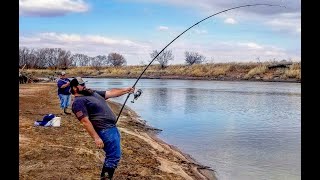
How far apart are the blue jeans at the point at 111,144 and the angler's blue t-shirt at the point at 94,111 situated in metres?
0.08

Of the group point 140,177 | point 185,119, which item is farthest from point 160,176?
point 185,119

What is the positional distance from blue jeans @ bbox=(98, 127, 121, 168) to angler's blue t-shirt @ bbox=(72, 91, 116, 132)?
0.27 feet

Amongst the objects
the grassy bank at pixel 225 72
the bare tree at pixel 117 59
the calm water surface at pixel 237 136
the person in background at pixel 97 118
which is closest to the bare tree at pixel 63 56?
the bare tree at pixel 117 59

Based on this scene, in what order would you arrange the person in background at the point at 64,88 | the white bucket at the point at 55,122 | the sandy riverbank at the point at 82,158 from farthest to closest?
1. the person in background at the point at 64,88
2. the white bucket at the point at 55,122
3. the sandy riverbank at the point at 82,158

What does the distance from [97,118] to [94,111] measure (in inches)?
4.4

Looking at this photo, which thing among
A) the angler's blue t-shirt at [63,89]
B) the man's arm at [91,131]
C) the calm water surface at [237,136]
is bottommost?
the calm water surface at [237,136]

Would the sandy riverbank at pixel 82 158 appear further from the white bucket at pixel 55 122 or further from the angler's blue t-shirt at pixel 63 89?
the angler's blue t-shirt at pixel 63 89

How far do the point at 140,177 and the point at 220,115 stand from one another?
16.4 meters

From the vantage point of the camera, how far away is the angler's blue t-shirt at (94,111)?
20.6 ft
